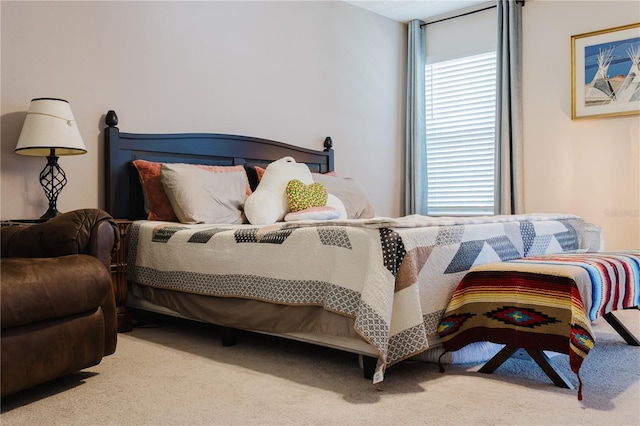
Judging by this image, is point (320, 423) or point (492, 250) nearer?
point (320, 423)

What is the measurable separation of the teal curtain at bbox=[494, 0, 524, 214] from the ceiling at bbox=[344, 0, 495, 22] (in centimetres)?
28

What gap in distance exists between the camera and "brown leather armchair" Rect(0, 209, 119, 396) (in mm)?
1816

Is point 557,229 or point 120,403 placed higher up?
point 557,229

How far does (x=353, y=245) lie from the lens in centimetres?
214

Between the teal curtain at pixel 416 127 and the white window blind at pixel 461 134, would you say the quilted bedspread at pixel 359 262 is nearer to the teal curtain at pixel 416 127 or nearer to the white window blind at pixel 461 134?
the white window blind at pixel 461 134

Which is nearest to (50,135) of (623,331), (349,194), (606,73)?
(349,194)

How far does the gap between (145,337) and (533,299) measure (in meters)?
1.82

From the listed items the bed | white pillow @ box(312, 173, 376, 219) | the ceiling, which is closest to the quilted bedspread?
the bed

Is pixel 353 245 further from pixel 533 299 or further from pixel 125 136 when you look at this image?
pixel 125 136

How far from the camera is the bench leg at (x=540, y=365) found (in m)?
2.04

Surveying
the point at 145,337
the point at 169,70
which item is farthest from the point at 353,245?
the point at 169,70

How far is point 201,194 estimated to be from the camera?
3254 millimetres

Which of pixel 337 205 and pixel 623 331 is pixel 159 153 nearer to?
pixel 337 205

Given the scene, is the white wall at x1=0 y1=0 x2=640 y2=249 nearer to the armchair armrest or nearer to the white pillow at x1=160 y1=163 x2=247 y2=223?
the white pillow at x1=160 y1=163 x2=247 y2=223
